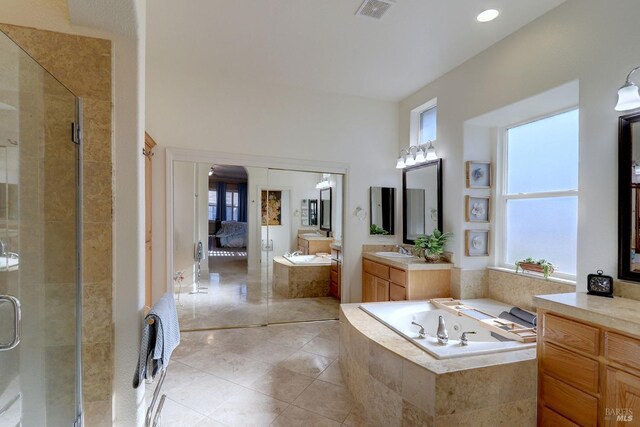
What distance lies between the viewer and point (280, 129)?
12.9 feet

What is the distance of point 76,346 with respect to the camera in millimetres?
1481

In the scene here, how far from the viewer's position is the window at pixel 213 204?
13.1ft

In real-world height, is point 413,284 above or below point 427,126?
below

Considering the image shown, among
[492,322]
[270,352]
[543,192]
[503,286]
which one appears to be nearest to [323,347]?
[270,352]

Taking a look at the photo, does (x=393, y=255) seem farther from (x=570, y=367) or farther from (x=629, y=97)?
(x=629, y=97)

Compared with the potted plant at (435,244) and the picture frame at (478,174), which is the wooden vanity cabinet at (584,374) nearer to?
the potted plant at (435,244)

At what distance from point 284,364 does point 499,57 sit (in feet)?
11.3

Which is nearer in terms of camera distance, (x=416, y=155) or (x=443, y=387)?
(x=443, y=387)

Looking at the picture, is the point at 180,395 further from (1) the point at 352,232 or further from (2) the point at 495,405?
(1) the point at 352,232

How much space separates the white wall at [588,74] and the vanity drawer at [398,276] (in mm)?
1508

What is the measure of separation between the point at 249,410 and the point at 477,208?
2851mm

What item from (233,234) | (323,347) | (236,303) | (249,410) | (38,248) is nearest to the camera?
(38,248)

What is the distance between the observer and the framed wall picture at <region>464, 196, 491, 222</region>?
3266 mm

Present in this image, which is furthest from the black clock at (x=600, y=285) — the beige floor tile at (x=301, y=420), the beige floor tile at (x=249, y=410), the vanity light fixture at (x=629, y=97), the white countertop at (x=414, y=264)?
the beige floor tile at (x=249, y=410)
